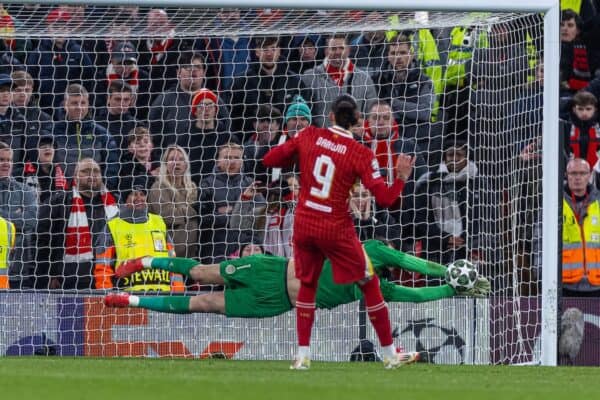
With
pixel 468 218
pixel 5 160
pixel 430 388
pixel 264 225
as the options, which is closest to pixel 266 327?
pixel 264 225

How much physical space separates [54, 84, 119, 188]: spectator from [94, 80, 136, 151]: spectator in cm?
10

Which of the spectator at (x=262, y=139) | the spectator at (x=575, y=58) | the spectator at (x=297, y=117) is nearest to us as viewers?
the spectator at (x=297, y=117)

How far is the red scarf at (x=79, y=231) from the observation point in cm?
1375

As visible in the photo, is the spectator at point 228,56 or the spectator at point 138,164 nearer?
the spectator at point 138,164

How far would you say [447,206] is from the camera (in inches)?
547

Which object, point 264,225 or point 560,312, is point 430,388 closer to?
point 560,312

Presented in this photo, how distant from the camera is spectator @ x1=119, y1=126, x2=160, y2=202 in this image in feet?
46.1

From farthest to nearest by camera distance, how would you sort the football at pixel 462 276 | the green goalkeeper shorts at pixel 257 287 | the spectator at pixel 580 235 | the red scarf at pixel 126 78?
the red scarf at pixel 126 78, the spectator at pixel 580 235, the green goalkeeper shorts at pixel 257 287, the football at pixel 462 276

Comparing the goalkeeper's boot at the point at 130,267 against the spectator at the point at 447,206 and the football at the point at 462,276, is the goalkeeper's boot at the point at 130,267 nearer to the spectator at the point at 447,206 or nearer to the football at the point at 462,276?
the football at the point at 462,276

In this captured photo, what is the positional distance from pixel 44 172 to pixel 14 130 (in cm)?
57

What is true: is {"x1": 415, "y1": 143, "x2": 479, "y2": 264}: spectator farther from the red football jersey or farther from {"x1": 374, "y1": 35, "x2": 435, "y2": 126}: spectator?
the red football jersey

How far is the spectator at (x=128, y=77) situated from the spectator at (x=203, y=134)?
1.86 ft

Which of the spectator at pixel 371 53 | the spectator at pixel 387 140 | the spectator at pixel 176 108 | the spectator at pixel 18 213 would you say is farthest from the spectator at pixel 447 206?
the spectator at pixel 18 213

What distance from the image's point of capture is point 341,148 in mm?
10195
